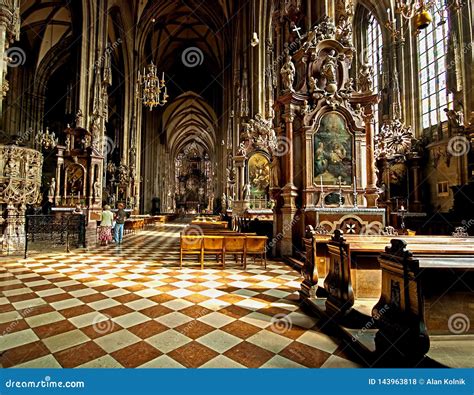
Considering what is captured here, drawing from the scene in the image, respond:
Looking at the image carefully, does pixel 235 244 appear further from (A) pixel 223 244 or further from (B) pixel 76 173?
(B) pixel 76 173

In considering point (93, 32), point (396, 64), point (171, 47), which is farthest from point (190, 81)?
point (396, 64)

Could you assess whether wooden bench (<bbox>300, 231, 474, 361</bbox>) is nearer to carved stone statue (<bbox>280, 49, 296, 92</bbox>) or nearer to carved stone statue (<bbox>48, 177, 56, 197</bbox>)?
carved stone statue (<bbox>280, 49, 296, 92</bbox>)

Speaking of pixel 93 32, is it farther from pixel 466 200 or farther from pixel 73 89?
pixel 466 200

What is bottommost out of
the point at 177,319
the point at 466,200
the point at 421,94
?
the point at 177,319

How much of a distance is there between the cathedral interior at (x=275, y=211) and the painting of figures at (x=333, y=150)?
4 cm

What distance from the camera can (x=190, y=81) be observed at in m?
36.3

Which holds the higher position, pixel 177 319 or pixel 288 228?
pixel 288 228

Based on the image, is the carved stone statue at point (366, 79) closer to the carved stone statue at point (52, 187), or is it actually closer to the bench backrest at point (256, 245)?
the bench backrest at point (256, 245)

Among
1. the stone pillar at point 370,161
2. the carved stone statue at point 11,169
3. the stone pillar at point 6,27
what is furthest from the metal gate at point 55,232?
the stone pillar at point 370,161

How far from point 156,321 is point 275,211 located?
5.21 metres

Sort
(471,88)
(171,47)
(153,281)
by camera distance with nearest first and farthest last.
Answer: (153,281) < (471,88) < (171,47)

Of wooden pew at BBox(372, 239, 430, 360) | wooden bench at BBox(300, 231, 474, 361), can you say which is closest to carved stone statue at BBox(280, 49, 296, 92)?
wooden bench at BBox(300, 231, 474, 361)

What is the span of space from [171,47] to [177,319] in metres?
33.5

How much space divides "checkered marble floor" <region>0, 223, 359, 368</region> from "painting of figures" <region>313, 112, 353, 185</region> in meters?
3.08
